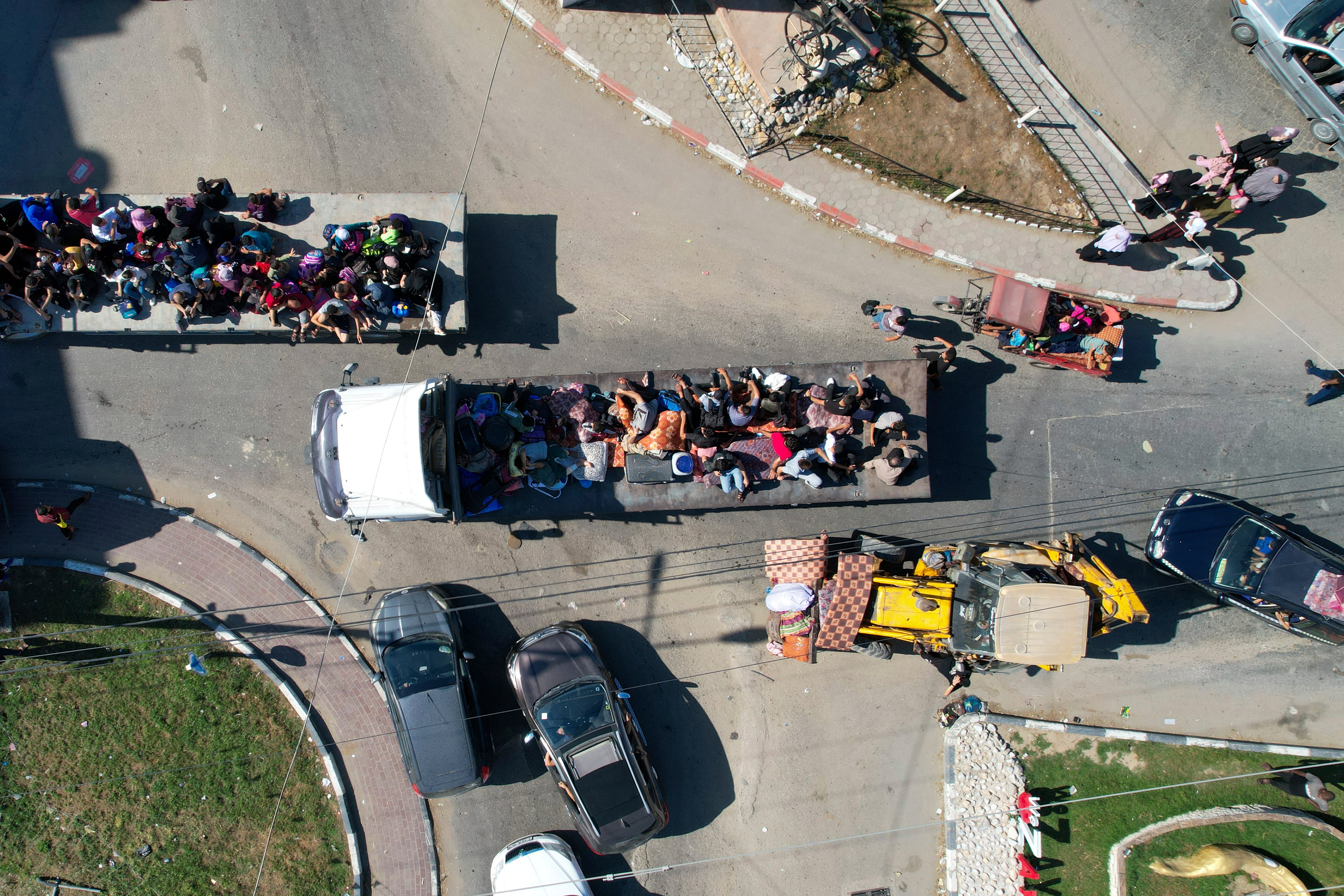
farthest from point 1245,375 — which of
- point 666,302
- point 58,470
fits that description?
point 58,470

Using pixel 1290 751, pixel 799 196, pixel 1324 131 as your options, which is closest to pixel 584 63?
pixel 799 196

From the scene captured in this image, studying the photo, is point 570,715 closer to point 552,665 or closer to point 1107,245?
point 552,665

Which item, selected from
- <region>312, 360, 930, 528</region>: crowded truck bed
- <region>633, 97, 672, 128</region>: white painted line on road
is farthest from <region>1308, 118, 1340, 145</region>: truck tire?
<region>633, 97, 672, 128</region>: white painted line on road

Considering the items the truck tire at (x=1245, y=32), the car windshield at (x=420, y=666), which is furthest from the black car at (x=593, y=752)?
the truck tire at (x=1245, y=32)

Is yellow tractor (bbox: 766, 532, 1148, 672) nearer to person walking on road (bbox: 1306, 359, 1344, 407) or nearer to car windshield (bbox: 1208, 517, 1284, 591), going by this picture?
car windshield (bbox: 1208, 517, 1284, 591)

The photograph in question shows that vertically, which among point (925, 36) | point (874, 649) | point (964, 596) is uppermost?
point (925, 36)

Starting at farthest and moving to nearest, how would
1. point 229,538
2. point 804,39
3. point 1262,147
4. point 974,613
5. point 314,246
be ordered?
point 229,538, point 314,246, point 804,39, point 1262,147, point 974,613
